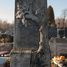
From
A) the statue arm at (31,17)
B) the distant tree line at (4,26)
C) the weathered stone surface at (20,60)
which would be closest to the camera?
the weathered stone surface at (20,60)

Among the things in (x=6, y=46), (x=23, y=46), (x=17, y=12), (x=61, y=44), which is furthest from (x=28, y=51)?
(x=6, y=46)

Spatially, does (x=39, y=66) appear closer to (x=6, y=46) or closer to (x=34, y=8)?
(x=34, y=8)

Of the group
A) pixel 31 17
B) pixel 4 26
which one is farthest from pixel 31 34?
pixel 4 26

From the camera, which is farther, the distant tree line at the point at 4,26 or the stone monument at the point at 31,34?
the distant tree line at the point at 4,26

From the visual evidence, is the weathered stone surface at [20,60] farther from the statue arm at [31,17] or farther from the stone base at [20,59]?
the statue arm at [31,17]

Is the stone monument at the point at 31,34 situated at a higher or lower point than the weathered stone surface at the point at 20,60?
higher

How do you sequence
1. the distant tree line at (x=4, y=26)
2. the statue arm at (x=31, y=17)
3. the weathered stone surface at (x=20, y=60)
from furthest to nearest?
the distant tree line at (x=4, y=26) → the statue arm at (x=31, y=17) → the weathered stone surface at (x=20, y=60)

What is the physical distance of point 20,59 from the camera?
6680mm

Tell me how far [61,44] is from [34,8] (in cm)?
971

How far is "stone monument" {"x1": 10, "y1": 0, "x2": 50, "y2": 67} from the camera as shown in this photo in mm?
6699

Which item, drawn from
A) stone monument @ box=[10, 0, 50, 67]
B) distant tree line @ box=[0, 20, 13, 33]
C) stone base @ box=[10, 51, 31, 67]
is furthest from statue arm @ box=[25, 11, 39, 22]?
distant tree line @ box=[0, 20, 13, 33]

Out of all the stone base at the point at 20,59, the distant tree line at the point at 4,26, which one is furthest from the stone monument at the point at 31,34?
the distant tree line at the point at 4,26

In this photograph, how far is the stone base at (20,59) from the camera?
262 inches

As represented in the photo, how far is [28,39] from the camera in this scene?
266 inches
